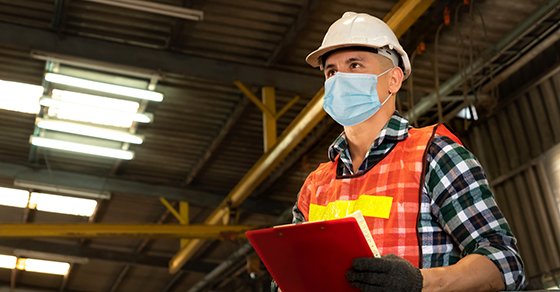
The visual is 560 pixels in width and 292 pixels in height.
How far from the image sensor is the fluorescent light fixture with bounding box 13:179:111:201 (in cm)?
1214

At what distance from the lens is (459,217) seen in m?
2.19

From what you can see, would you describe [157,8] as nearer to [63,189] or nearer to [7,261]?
[63,189]

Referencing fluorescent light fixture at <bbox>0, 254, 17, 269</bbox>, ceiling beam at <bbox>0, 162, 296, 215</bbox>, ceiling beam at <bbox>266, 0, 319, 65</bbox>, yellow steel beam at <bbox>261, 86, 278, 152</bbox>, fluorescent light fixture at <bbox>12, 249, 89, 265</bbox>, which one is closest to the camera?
ceiling beam at <bbox>266, 0, 319, 65</bbox>

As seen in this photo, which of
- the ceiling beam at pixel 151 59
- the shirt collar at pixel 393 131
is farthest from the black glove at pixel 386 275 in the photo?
the ceiling beam at pixel 151 59

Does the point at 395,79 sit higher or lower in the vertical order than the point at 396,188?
higher

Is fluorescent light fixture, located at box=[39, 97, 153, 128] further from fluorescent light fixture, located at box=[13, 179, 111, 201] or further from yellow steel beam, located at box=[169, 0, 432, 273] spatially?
fluorescent light fixture, located at box=[13, 179, 111, 201]

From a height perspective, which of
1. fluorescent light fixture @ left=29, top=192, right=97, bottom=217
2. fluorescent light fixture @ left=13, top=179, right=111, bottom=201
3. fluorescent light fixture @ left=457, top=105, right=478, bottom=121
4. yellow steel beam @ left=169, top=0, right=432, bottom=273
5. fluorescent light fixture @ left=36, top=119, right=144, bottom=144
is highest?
fluorescent light fixture @ left=13, top=179, right=111, bottom=201

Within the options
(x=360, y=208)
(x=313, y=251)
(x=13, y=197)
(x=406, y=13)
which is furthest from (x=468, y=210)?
(x=13, y=197)

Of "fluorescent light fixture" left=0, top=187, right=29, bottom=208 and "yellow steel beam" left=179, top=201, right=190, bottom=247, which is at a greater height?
"fluorescent light fixture" left=0, top=187, right=29, bottom=208

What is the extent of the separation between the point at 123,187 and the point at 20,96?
3780mm

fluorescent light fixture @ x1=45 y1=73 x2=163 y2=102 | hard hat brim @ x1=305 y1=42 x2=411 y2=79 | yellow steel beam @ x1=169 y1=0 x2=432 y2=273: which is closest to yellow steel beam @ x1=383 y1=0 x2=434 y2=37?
yellow steel beam @ x1=169 y1=0 x2=432 y2=273

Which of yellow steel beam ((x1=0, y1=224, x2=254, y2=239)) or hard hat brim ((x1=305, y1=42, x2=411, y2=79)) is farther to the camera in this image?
yellow steel beam ((x1=0, y1=224, x2=254, y2=239))

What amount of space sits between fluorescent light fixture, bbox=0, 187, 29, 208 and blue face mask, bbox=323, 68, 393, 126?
11093 mm

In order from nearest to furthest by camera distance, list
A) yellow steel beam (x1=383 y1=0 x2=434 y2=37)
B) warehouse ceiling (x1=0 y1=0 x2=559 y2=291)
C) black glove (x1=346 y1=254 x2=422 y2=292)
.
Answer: black glove (x1=346 y1=254 x2=422 y2=292)
yellow steel beam (x1=383 y1=0 x2=434 y2=37)
warehouse ceiling (x1=0 y1=0 x2=559 y2=291)
